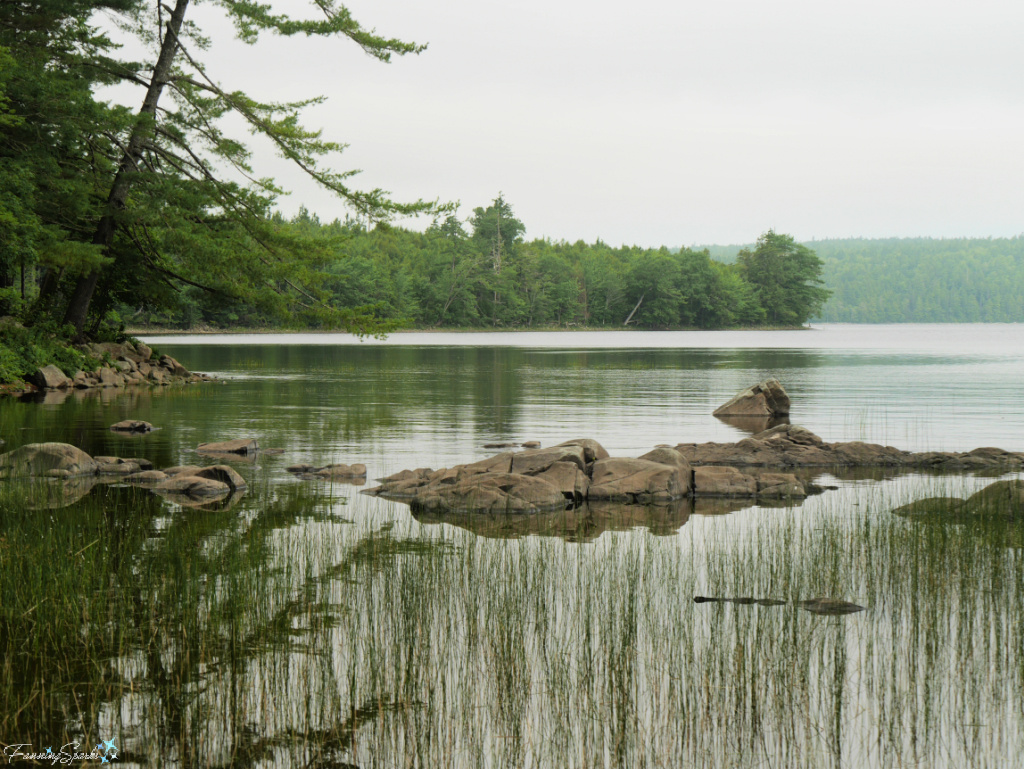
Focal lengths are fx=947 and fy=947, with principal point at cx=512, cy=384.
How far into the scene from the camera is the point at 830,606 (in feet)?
24.4

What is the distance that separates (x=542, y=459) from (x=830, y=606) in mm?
6784

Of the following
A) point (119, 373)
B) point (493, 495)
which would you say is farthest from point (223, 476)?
point (119, 373)

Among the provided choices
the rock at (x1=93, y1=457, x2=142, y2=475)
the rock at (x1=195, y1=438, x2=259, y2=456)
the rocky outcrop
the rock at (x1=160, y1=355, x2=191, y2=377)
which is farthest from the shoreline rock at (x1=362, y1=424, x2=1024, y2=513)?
the rock at (x1=160, y1=355, x2=191, y2=377)

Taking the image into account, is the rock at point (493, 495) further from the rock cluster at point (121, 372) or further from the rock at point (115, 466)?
the rock cluster at point (121, 372)

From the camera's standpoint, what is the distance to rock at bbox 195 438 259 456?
55.1 ft

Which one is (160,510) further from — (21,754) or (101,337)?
(101,337)

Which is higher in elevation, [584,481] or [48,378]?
[48,378]

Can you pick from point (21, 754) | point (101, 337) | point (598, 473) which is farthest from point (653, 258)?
point (21, 754)

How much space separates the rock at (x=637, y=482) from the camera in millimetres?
13047

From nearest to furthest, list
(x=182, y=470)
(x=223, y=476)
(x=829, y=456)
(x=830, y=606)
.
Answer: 1. (x=830, y=606)
2. (x=223, y=476)
3. (x=182, y=470)
4. (x=829, y=456)

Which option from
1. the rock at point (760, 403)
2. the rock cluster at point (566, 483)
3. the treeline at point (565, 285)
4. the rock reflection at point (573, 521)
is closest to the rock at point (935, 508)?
the rock cluster at point (566, 483)

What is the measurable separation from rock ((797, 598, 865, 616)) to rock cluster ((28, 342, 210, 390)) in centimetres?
2750

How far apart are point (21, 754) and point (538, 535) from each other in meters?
6.40

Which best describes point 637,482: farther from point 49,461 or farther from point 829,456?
point 49,461
